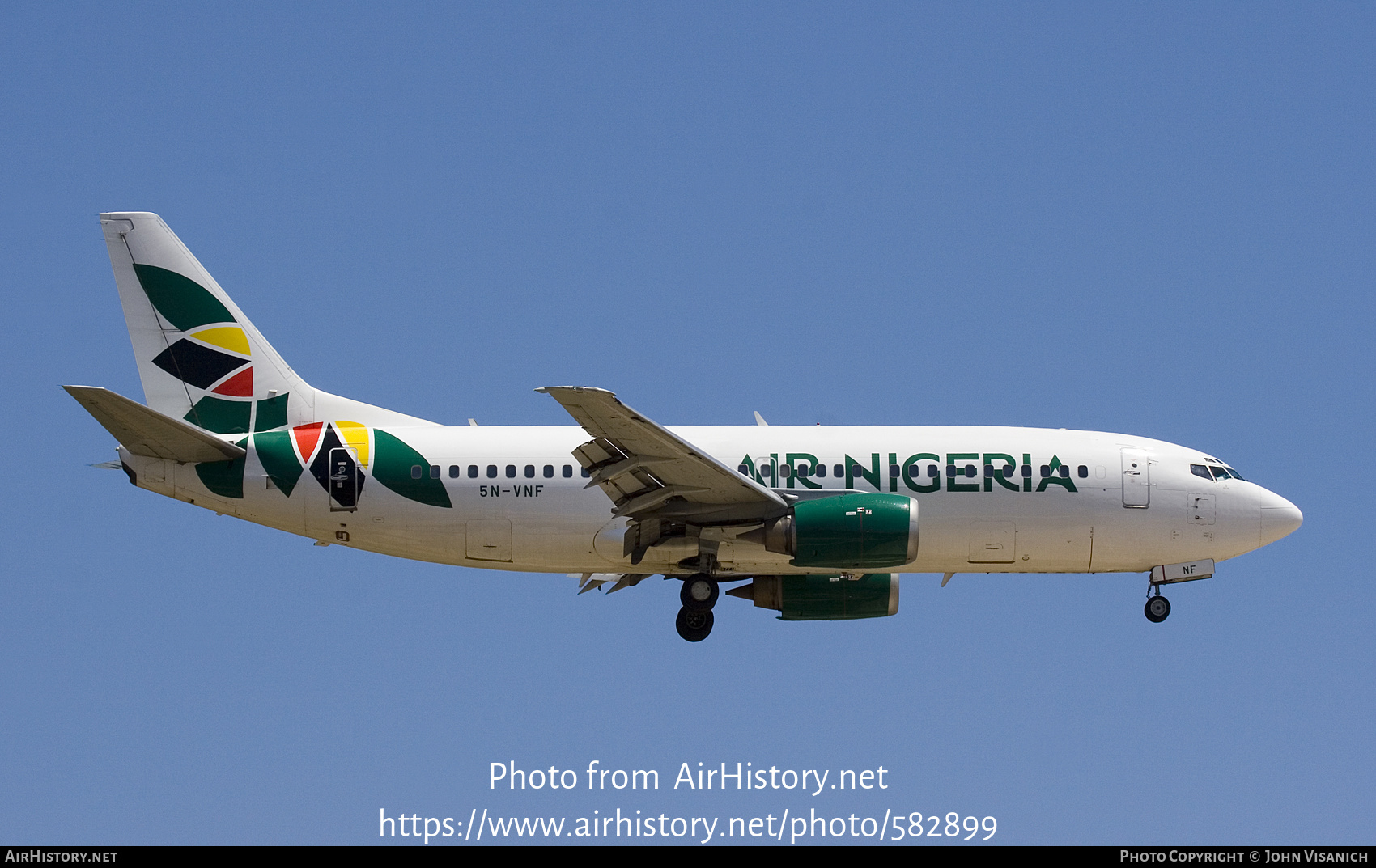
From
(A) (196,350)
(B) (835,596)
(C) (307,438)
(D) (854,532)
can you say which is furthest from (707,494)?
(A) (196,350)

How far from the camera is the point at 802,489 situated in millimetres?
37500

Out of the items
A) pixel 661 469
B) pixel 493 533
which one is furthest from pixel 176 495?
pixel 661 469

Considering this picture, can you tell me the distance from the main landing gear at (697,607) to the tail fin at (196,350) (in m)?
7.45

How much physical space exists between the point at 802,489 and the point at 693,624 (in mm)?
3955

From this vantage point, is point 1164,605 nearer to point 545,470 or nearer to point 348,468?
point 545,470

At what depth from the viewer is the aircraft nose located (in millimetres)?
38562

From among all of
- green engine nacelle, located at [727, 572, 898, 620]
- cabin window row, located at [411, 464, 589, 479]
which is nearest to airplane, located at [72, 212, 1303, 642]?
cabin window row, located at [411, 464, 589, 479]

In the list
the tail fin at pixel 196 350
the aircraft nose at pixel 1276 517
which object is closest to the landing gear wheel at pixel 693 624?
the tail fin at pixel 196 350

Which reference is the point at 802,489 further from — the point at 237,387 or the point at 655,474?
the point at 237,387

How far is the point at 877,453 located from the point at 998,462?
2.67m

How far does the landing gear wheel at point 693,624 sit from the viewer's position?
1503 inches

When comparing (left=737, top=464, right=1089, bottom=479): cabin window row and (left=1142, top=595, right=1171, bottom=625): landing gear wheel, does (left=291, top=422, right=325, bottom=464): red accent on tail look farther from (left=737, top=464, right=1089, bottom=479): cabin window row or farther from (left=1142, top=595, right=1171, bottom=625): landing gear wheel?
(left=1142, top=595, right=1171, bottom=625): landing gear wheel
